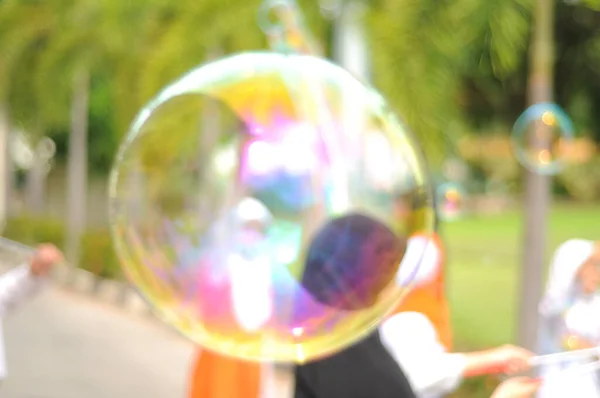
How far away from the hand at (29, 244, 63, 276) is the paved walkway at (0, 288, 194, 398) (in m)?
3.88

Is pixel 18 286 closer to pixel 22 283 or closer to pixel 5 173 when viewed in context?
pixel 22 283

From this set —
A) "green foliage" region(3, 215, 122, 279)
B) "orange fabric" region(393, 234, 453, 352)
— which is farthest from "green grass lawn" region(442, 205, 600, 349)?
"green foliage" region(3, 215, 122, 279)

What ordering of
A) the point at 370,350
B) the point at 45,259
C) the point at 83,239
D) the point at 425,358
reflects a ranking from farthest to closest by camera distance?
the point at 83,239 < the point at 45,259 < the point at 425,358 < the point at 370,350

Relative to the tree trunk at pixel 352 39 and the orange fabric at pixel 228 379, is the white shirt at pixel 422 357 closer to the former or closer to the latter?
the orange fabric at pixel 228 379

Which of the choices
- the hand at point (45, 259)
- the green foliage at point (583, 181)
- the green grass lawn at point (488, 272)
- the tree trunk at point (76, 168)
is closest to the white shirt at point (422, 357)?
the hand at point (45, 259)

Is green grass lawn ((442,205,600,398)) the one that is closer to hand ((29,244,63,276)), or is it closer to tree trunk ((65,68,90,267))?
hand ((29,244,63,276))

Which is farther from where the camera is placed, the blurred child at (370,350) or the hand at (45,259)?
the hand at (45,259)

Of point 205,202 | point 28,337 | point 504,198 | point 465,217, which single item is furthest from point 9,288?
point 504,198

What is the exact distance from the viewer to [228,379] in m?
3.66

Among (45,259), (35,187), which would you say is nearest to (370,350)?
(45,259)

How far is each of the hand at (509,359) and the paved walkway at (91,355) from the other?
542 cm

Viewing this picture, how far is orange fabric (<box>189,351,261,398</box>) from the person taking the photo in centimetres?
365

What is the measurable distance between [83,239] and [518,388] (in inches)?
574

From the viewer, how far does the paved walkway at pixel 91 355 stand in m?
7.93
